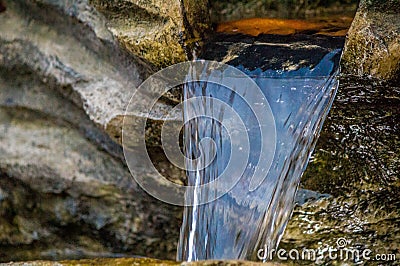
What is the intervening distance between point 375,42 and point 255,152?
2.22ft

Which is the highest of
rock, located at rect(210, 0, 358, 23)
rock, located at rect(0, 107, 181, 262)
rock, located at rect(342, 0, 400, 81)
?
rock, located at rect(210, 0, 358, 23)

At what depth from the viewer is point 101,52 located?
8.92 ft

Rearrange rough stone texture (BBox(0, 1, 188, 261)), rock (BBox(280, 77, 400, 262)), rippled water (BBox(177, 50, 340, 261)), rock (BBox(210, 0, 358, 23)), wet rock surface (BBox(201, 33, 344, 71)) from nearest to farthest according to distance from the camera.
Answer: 1. rock (BBox(280, 77, 400, 262))
2. rippled water (BBox(177, 50, 340, 261))
3. wet rock surface (BBox(201, 33, 344, 71))
4. rough stone texture (BBox(0, 1, 188, 261))
5. rock (BBox(210, 0, 358, 23))

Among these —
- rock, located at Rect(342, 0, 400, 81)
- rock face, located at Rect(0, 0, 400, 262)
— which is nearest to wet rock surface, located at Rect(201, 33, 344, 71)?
rock face, located at Rect(0, 0, 400, 262)

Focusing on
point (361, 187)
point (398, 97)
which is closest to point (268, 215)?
point (361, 187)

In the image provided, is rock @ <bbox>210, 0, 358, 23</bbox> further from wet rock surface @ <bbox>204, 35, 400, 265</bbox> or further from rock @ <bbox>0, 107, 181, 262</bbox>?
rock @ <bbox>0, 107, 181, 262</bbox>

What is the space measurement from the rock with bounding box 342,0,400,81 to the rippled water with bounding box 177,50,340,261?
114 mm

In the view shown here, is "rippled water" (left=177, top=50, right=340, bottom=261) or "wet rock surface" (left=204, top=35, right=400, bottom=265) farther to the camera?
"rippled water" (left=177, top=50, right=340, bottom=261)

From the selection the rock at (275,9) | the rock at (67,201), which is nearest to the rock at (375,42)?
the rock at (275,9)

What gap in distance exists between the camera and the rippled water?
2293mm

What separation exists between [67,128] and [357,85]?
1434mm

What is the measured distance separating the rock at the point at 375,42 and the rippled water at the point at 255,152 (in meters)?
0.11

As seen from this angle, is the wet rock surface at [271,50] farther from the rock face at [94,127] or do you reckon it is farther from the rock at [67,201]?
the rock at [67,201]

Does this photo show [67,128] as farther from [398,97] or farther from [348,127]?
[398,97]
